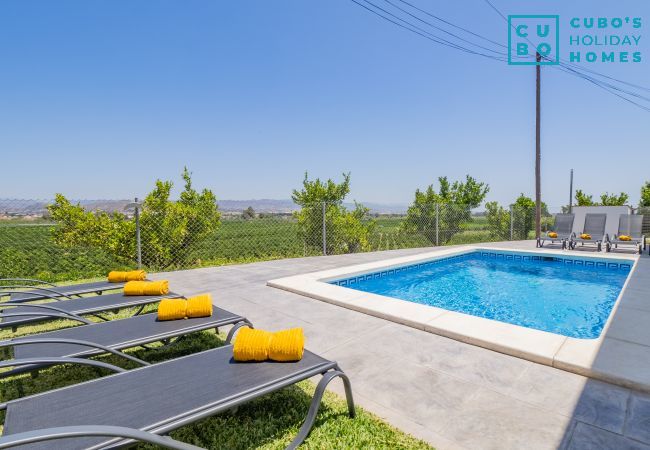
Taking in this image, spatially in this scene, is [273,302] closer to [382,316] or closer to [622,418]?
[382,316]

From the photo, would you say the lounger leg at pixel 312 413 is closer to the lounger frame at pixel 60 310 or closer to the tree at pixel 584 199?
the lounger frame at pixel 60 310

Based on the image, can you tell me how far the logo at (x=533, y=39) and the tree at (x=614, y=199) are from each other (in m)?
8.67

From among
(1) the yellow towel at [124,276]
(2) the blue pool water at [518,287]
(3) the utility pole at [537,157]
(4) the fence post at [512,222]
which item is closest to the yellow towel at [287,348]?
(1) the yellow towel at [124,276]

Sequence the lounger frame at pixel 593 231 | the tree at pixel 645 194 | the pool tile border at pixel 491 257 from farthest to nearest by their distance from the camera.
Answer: the tree at pixel 645 194, the lounger frame at pixel 593 231, the pool tile border at pixel 491 257

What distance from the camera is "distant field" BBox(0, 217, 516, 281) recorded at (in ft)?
20.7

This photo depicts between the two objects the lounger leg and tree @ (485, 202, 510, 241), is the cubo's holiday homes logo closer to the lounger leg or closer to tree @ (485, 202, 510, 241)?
tree @ (485, 202, 510, 241)

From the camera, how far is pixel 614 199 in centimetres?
1662

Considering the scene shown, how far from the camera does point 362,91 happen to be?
13844 mm

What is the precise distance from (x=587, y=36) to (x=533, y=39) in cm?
172

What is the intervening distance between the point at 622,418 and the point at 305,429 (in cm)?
188

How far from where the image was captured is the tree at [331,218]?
9.98 meters

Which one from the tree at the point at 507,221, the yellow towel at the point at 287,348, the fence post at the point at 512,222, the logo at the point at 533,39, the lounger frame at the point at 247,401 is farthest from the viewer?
the tree at the point at 507,221

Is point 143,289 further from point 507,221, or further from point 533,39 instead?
point 533,39

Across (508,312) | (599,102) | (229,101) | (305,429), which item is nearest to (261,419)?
(305,429)
